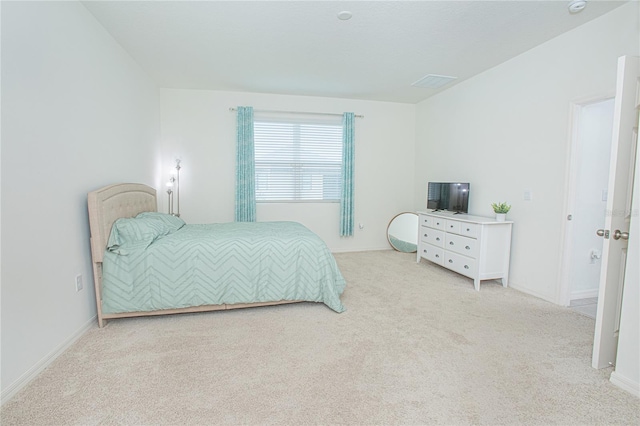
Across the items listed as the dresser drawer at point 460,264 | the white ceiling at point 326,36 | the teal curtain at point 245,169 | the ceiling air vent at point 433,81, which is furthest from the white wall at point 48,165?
the dresser drawer at point 460,264

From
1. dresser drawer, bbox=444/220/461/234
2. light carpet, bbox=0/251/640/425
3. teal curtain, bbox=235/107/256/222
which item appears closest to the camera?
light carpet, bbox=0/251/640/425

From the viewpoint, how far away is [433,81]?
13.6 feet

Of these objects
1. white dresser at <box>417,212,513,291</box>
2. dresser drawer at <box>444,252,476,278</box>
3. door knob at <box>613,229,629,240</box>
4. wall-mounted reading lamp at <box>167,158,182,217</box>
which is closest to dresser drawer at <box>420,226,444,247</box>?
white dresser at <box>417,212,513,291</box>

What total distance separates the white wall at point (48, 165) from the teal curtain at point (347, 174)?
3227 millimetres

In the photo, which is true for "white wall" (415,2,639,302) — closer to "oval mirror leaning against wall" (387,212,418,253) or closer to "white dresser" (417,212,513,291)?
"white dresser" (417,212,513,291)

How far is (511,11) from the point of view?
98.3 inches

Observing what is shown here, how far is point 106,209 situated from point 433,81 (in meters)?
4.15

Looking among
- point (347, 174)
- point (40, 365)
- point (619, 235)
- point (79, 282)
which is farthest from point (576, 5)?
point (40, 365)

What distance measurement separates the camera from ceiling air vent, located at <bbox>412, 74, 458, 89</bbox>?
399 centimetres

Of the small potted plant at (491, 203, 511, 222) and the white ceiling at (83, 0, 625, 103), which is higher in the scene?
the white ceiling at (83, 0, 625, 103)

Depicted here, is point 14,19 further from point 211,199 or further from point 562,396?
point 562,396

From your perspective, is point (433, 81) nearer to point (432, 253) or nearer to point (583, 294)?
point (432, 253)

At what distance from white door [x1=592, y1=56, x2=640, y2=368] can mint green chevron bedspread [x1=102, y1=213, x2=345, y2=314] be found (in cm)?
185

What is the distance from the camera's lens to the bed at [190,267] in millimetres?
2457
